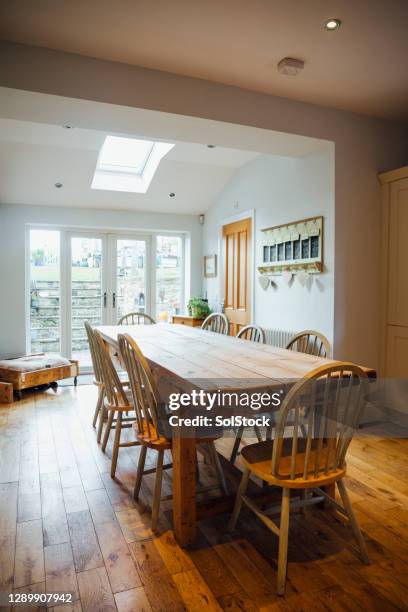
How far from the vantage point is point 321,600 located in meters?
1.62

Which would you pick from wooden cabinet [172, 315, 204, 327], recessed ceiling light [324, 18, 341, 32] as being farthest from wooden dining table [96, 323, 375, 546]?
wooden cabinet [172, 315, 204, 327]

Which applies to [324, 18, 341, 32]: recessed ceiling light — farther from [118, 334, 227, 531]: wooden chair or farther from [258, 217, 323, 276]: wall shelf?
[118, 334, 227, 531]: wooden chair

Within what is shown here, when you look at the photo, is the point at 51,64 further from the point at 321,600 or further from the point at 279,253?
the point at 321,600

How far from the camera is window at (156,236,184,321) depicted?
244 inches

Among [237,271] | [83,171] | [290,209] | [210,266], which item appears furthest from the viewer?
[210,266]

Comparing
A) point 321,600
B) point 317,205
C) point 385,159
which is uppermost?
point 385,159

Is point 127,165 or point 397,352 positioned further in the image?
point 127,165

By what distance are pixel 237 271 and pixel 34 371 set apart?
2.51 meters

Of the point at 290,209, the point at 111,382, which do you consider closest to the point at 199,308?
the point at 290,209

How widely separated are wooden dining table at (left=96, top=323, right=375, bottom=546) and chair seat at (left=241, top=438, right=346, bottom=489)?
0.29 metres

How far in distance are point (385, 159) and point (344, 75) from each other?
106cm

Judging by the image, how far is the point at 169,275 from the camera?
627 centimetres

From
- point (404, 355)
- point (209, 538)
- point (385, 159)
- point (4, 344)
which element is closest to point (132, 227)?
point (4, 344)

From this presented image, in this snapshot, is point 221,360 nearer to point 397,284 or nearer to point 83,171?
point 397,284
